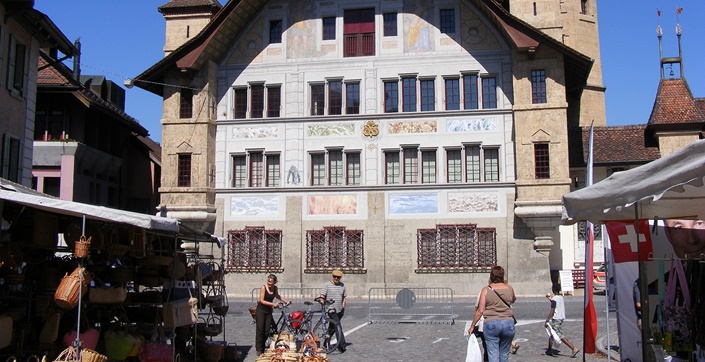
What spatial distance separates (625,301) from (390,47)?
892 inches

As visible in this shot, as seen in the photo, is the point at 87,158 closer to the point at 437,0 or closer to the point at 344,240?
the point at 344,240

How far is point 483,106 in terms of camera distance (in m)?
31.1

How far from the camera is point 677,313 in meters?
9.14

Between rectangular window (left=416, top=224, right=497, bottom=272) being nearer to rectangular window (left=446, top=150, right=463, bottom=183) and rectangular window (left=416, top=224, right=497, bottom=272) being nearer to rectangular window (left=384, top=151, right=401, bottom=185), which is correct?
rectangular window (left=446, top=150, right=463, bottom=183)

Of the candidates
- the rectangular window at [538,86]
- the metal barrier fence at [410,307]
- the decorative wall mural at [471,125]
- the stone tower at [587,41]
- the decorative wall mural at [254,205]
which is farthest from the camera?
the stone tower at [587,41]

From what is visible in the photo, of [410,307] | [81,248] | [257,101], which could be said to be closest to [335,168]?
[257,101]

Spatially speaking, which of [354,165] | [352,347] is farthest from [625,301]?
[354,165]

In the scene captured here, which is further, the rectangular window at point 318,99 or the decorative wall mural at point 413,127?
the rectangular window at point 318,99

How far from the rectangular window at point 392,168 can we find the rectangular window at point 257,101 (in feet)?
19.7

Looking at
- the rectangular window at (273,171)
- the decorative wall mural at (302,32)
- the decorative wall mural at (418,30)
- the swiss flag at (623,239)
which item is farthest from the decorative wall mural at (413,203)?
the swiss flag at (623,239)

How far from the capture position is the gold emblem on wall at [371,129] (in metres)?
31.6

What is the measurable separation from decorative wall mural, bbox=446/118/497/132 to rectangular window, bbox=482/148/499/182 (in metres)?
0.93

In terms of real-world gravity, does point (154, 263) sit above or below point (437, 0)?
below

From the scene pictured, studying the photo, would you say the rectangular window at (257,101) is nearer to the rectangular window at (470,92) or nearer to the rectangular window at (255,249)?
the rectangular window at (255,249)
